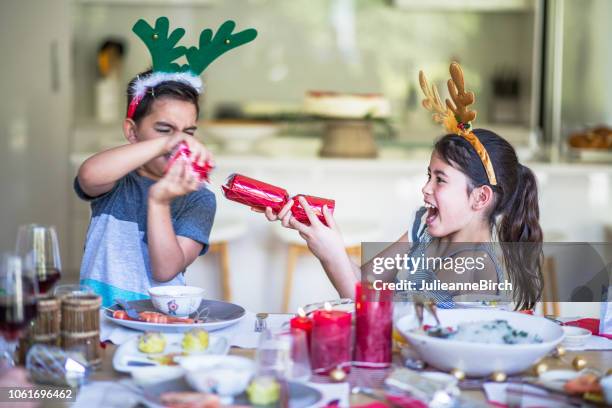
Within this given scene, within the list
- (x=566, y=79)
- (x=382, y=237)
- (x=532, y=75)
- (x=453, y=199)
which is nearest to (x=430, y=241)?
(x=453, y=199)

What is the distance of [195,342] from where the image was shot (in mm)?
1256

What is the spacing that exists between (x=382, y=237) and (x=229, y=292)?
0.64 metres

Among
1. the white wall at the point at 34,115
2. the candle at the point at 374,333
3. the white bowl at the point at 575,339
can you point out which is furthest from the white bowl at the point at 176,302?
the white wall at the point at 34,115

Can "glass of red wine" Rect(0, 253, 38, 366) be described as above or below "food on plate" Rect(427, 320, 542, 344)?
above

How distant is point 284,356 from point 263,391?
0.19ft

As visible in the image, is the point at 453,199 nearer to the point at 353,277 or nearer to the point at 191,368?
the point at 353,277

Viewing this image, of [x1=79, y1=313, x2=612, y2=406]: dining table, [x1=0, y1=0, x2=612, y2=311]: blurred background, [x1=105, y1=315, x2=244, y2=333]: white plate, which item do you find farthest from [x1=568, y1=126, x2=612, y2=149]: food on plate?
[x1=105, y1=315, x2=244, y2=333]: white plate

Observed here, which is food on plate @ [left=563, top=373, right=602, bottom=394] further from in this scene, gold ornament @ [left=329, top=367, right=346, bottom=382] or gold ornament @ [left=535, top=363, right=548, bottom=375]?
gold ornament @ [left=329, top=367, right=346, bottom=382]

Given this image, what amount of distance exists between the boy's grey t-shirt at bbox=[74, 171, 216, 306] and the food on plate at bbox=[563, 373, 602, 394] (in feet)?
3.24

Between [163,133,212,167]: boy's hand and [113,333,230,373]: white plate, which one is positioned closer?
[113,333,230,373]: white plate

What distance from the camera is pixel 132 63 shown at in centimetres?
497

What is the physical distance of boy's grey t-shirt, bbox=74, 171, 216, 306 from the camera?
187 cm

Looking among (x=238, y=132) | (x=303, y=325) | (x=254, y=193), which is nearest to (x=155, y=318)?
(x=303, y=325)

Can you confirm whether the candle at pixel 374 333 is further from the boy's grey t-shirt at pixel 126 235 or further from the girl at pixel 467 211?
the boy's grey t-shirt at pixel 126 235
